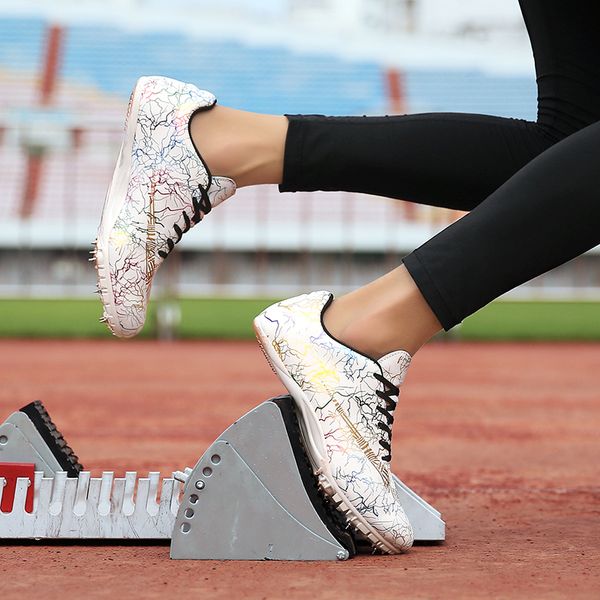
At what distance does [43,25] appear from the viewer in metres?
18.8

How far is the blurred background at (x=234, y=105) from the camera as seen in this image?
1553 cm

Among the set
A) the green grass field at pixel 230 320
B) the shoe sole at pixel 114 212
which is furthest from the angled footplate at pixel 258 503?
the green grass field at pixel 230 320

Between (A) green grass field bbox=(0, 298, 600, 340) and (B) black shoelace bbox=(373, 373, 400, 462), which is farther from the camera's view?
(A) green grass field bbox=(0, 298, 600, 340)

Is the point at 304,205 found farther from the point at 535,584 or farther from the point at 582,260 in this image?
the point at 535,584

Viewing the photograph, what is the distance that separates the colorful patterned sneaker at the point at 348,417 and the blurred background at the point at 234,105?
34.7ft

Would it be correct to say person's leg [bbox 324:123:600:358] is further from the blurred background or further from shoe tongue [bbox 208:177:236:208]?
the blurred background

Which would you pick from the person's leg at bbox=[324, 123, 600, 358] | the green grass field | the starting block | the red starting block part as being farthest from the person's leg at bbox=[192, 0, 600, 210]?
the green grass field

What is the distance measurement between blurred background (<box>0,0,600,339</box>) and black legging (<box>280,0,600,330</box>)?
34.3ft

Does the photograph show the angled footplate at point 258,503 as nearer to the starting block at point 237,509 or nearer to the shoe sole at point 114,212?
the starting block at point 237,509

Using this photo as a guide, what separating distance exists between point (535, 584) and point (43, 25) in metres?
19.2

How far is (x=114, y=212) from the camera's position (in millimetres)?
1229

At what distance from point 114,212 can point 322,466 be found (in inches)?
15.4

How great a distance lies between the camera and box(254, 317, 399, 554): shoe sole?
3.75 ft

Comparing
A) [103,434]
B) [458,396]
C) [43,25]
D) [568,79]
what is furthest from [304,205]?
[568,79]
